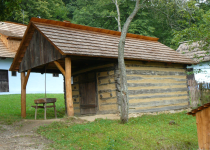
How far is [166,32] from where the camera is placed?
3047 centimetres

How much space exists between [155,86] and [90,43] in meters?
4.26

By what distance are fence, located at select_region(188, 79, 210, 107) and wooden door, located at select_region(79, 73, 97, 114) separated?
6.26 m

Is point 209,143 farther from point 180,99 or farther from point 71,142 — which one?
point 180,99

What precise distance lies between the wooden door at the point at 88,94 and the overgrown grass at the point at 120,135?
3080 mm

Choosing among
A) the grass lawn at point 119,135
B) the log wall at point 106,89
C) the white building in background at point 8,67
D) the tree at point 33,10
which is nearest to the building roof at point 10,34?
the white building in background at point 8,67

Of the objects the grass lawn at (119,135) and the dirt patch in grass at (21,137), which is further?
the dirt patch in grass at (21,137)

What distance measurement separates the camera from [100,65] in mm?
11656

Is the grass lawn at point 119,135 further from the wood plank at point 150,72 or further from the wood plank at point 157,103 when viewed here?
the wood plank at point 150,72

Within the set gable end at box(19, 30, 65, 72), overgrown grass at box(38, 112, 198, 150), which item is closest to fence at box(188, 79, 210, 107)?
overgrown grass at box(38, 112, 198, 150)

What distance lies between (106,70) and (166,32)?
21363 mm

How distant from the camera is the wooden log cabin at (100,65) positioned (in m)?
9.83

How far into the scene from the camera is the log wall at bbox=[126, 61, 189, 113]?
1145 centimetres

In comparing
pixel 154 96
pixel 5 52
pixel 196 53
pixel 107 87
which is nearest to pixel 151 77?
pixel 154 96

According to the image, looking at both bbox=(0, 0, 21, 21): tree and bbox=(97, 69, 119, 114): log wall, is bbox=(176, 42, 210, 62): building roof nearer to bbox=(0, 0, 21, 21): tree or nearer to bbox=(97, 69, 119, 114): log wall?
bbox=(97, 69, 119, 114): log wall
